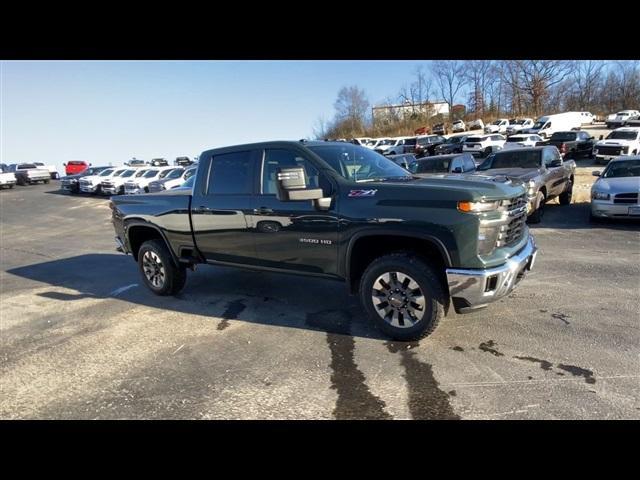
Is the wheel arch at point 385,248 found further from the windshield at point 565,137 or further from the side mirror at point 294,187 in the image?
the windshield at point 565,137

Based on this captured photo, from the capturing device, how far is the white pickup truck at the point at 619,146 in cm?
2159

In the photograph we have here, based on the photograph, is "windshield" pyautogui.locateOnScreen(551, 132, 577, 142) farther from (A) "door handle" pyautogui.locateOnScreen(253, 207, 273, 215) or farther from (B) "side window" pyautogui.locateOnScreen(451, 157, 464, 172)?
(A) "door handle" pyautogui.locateOnScreen(253, 207, 273, 215)

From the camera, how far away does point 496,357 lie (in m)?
3.54

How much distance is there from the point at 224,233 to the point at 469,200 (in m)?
2.87

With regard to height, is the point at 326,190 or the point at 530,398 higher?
the point at 326,190

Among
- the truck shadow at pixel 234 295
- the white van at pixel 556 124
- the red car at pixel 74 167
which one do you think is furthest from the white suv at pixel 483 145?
the red car at pixel 74 167

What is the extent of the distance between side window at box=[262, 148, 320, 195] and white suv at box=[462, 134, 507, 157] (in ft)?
92.5

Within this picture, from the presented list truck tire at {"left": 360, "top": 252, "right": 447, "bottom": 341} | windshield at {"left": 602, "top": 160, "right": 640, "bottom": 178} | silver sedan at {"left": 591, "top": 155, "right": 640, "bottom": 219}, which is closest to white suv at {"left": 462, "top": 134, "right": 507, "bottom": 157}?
windshield at {"left": 602, "top": 160, "right": 640, "bottom": 178}

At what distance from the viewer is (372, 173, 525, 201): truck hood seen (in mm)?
3480

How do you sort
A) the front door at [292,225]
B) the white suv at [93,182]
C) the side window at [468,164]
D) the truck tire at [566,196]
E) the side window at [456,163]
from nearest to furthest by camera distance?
the front door at [292,225] < the truck tire at [566,196] < the side window at [456,163] < the side window at [468,164] < the white suv at [93,182]

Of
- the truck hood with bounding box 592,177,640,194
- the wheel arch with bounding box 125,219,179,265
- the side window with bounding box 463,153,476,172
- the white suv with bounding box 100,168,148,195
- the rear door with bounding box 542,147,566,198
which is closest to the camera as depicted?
the wheel arch with bounding box 125,219,179,265

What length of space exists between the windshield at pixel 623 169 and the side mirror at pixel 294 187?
30.2 feet
